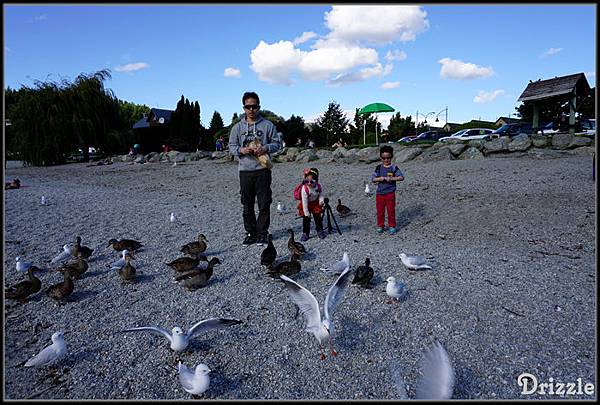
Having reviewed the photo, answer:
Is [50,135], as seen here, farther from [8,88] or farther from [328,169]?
[8,88]

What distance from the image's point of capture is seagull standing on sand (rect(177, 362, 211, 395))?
9.59ft

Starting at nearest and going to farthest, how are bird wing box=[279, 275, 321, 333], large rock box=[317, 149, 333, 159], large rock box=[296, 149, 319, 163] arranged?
1. bird wing box=[279, 275, 321, 333]
2. large rock box=[317, 149, 333, 159]
3. large rock box=[296, 149, 319, 163]

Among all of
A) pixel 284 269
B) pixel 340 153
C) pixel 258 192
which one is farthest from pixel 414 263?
pixel 340 153

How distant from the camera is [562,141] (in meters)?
15.7

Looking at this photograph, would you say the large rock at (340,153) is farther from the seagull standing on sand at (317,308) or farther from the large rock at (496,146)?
the seagull standing on sand at (317,308)

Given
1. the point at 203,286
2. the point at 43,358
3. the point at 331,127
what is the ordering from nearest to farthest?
the point at 43,358, the point at 203,286, the point at 331,127

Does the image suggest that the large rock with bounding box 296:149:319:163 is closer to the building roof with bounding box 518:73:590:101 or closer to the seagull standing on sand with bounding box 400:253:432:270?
the building roof with bounding box 518:73:590:101

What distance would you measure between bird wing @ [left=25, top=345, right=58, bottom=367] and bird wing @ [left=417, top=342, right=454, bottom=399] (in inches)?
125

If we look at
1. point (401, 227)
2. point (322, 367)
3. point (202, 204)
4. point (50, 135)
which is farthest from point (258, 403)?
point (50, 135)

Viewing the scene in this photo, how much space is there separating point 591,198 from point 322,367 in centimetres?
817

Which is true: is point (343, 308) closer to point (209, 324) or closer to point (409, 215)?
point (209, 324)

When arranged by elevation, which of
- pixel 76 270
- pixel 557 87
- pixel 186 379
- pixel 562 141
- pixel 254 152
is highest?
pixel 557 87

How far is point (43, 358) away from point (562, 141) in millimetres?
18437

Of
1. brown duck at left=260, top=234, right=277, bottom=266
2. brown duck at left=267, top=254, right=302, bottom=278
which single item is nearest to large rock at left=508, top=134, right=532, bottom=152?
brown duck at left=260, top=234, right=277, bottom=266
